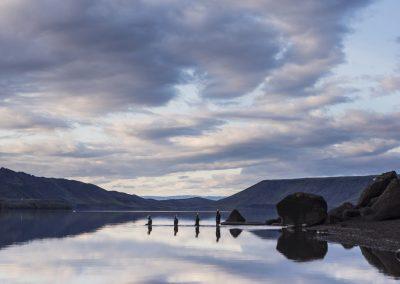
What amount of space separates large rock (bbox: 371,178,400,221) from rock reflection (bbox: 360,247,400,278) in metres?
26.7

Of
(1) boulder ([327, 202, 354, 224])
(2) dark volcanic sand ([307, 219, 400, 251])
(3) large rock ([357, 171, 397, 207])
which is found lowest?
(2) dark volcanic sand ([307, 219, 400, 251])

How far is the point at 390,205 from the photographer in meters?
69.5

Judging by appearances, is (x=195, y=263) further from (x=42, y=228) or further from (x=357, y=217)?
(x=42, y=228)

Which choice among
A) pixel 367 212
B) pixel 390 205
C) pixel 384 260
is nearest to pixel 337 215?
pixel 367 212

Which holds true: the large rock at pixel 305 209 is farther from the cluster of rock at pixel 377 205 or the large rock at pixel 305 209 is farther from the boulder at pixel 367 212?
the boulder at pixel 367 212

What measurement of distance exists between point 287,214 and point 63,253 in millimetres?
43626

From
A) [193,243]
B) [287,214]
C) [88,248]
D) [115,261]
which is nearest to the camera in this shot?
[115,261]

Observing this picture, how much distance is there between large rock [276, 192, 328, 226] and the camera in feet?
263

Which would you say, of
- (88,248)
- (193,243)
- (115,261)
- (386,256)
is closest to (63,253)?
(88,248)

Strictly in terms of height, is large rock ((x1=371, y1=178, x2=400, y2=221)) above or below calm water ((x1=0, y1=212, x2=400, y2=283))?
above

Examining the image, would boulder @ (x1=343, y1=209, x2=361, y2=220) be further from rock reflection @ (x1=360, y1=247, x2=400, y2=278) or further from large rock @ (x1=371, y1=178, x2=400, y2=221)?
rock reflection @ (x1=360, y1=247, x2=400, y2=278)

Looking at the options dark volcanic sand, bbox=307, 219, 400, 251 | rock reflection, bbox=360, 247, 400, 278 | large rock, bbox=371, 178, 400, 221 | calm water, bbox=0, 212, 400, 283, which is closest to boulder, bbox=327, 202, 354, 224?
dark volcanic sand, bbox=307, 219, 400, 251

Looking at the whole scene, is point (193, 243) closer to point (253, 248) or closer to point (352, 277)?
point (253, 248)

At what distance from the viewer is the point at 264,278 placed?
96.0 feet
